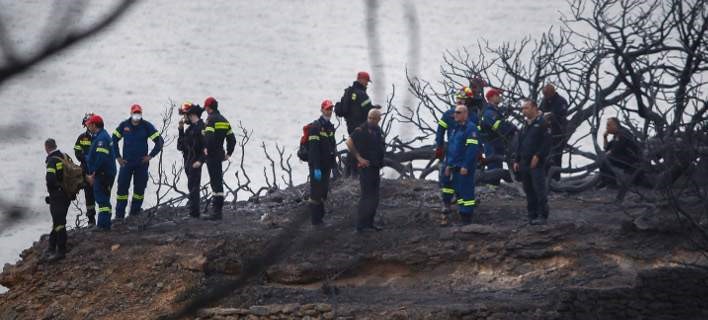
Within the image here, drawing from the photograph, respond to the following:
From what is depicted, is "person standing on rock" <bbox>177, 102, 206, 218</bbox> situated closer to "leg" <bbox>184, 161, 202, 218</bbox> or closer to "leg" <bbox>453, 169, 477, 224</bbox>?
"leg" <bbox>184, 161, 202, 218</bbox>

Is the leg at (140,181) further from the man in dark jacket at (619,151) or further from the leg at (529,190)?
the man in dark jacket at (619,151)

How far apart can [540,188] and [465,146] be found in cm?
102

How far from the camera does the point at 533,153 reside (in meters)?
13.1

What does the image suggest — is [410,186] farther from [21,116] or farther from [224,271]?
[21,116]

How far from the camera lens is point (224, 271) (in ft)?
45.1

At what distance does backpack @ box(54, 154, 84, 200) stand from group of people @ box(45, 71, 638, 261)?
0.02m

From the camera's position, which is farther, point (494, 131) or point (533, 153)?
point (494, 131)

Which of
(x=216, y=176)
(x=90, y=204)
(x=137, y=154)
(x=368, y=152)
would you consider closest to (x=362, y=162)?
(x=368, y=152)

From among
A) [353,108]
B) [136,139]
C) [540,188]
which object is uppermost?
[353,108]

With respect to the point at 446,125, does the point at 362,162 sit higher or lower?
lower

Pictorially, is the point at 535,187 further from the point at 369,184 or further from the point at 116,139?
the point at 116,139

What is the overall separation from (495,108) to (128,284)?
5.10 meters

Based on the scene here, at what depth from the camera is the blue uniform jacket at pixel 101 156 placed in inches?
573

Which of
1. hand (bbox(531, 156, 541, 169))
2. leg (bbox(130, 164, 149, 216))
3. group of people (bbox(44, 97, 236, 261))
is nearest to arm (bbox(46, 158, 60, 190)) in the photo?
group of people (bbox(44, 97, 236, 261))
